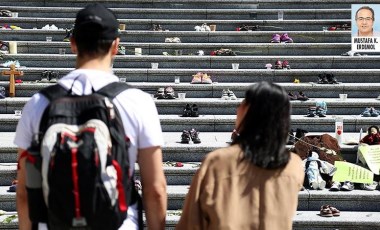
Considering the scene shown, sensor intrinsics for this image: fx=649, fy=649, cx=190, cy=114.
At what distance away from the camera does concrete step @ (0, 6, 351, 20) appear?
11352 mm

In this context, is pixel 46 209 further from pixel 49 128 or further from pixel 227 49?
pixel 227 49

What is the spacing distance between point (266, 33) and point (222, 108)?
245 cm

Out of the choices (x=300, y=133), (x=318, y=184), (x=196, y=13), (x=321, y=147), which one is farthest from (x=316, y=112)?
(x=196, y=13)

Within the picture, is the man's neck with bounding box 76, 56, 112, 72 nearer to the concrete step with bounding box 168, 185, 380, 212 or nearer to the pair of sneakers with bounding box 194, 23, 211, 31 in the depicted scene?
the concrete step with bounding box 168, 185, 380, 212

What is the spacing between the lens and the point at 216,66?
32.5 feet

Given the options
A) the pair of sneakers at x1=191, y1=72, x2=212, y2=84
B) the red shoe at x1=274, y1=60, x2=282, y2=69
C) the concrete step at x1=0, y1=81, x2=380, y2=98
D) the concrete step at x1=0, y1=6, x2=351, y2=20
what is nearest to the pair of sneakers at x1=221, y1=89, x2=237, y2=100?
the concrete step at x1=0, y1=81, x2=380, y2=98

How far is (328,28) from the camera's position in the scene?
1086 centimetres

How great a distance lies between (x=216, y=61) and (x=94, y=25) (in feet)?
24.8

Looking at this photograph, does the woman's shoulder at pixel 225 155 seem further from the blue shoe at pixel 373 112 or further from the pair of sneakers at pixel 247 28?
the pair of sneakers at pixel 247 28

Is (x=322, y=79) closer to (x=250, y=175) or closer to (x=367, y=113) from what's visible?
(x=367, y=113)

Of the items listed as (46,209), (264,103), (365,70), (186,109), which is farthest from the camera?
(365,70)

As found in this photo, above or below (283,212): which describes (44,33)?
above

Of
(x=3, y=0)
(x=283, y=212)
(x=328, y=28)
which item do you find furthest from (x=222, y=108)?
(x=283, y=212)

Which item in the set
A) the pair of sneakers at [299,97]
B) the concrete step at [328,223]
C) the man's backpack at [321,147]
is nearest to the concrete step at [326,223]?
the concrete step at [328,223]
